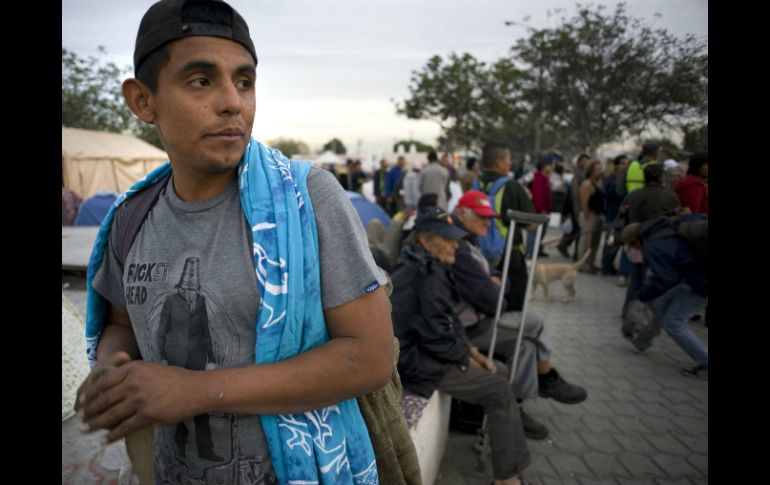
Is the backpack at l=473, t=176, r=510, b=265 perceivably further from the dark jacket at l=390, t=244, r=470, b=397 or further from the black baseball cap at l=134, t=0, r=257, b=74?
the black baseball cap at l=134, t=0, r=257, b=74

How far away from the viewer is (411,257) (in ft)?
10.6

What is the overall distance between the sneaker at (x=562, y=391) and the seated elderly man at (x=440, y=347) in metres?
0.85

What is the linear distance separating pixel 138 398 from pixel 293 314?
0.34m

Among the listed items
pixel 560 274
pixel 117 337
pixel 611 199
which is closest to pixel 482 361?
pixel 117 337

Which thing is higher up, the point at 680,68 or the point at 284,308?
the point at 680,68

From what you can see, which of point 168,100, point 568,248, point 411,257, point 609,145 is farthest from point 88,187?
point 609,145

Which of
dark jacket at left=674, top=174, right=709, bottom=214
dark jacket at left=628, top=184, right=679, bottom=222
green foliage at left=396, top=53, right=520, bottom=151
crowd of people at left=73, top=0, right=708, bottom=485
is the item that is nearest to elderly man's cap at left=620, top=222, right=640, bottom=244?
dark jacket at left=628, top=184, right=679, bottom=222

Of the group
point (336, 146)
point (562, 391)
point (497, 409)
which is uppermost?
point (336, 146)

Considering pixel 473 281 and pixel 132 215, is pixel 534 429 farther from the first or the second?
pixel 132 215

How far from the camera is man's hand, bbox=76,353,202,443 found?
1.00 metres

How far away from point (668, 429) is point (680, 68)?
10294 millimetres

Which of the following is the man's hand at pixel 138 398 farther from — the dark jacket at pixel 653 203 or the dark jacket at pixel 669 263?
the dark jacket at pixel 653 203

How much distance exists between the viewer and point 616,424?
162 inches
